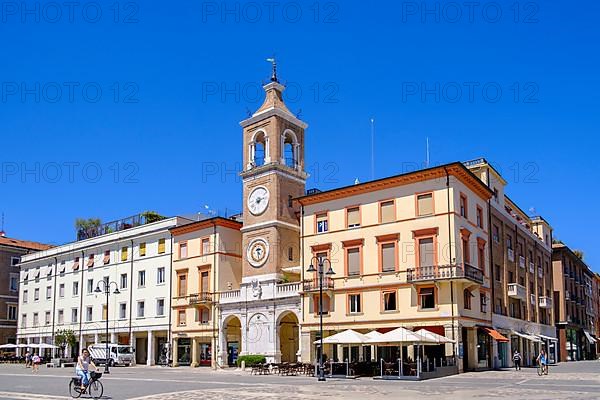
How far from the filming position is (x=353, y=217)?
47656 mm

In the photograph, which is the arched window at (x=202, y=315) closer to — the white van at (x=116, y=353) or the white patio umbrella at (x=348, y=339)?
the white van at (x=116, y=353)

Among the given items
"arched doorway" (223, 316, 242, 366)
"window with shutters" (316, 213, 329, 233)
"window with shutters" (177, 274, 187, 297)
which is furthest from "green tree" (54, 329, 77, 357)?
"window with shutters" (316, 213, 329, 233)

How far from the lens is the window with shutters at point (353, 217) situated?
47.4 metres

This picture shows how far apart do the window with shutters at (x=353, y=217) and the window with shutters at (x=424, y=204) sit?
15.7 ft

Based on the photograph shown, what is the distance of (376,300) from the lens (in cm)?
4516

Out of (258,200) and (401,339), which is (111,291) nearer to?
(258,200)

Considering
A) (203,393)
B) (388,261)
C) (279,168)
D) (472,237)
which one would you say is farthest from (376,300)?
(203,393)

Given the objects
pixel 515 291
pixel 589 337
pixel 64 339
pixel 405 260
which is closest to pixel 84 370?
pixel 405 260

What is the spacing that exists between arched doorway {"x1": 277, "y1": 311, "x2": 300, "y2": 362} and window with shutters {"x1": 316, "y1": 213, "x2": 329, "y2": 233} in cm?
792

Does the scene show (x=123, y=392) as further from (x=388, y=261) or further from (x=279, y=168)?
(x=279, y=168)

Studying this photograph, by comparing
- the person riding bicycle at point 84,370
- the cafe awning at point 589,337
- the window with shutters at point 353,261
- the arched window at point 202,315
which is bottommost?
the cafe awning at point 589,337

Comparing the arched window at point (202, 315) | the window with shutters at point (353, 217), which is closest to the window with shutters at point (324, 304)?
the window with shutters at point (353, 217)

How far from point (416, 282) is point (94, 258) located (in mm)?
39015

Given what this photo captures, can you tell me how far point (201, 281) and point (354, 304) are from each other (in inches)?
663
